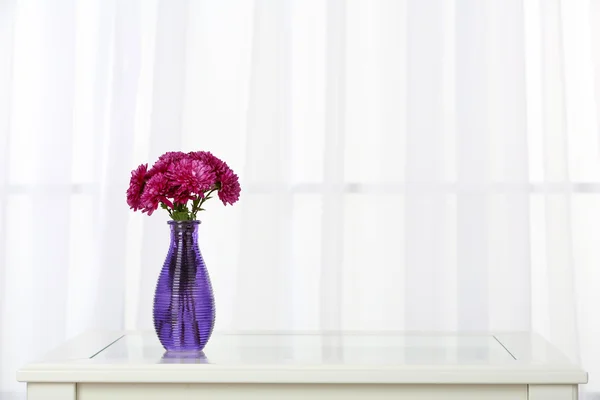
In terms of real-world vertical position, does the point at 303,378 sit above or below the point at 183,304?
A: below

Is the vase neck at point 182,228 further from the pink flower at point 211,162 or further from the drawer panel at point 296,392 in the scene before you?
the drawer panel at point 296,392

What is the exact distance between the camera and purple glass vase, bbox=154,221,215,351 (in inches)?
56.1

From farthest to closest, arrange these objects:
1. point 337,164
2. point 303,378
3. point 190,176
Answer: point 337,164 < point 190,176 < point 303,378

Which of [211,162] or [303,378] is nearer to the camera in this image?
[303,378]

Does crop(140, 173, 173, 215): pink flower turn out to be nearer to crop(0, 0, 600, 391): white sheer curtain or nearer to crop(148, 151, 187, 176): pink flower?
crop(148, 151, 187, 176): pink flower

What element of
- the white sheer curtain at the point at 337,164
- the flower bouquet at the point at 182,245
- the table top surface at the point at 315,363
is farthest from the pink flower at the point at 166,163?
the white sheer curtain at the point at 337,164

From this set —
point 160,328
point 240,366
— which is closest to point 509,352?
point 240,366

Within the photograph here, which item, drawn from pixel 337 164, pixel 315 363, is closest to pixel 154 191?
pixel 315 363

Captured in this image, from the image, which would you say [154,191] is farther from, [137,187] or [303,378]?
[303,378]

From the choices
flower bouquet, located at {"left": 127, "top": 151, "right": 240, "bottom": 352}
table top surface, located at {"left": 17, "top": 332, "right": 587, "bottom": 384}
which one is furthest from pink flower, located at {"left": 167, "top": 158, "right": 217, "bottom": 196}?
table top surface, located at {"left": 17, "top": 332, "right": 587, "bottom": 384}

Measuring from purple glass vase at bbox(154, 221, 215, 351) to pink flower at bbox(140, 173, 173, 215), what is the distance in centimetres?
11

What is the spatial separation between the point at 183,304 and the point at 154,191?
0.70 feet

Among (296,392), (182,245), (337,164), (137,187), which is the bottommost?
(296,392)

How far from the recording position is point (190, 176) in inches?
54.5
